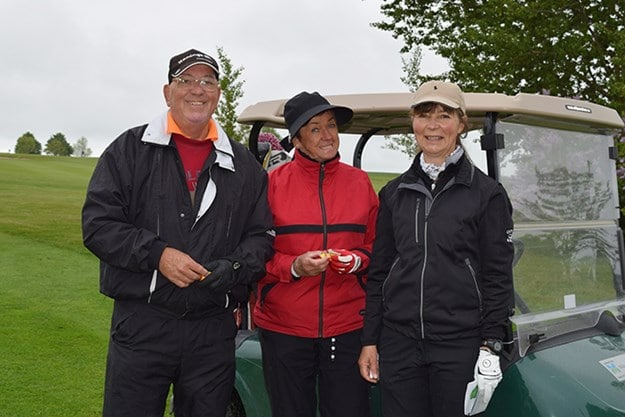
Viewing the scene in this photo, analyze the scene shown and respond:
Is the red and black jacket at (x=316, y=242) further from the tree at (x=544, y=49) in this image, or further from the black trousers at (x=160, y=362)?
the tree at (x=544, y=49)

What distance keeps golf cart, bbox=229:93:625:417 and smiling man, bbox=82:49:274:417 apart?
59 centimetres

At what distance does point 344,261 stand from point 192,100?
0.86 metres

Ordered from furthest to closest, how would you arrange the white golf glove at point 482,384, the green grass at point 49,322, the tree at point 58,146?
1. the tree at point 58,146
2. the green grass at point 49,322
3. the white golf glove at point 482,384

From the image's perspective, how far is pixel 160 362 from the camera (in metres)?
2.66

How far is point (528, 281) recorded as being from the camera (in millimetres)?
2838

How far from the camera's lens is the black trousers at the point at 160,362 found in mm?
2656

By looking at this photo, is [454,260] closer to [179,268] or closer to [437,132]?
[437,132]

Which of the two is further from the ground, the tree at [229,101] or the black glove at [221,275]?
the tree at [229,101]

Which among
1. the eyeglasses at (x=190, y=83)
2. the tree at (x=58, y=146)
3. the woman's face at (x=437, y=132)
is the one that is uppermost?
the tree at (x=58, y=146)

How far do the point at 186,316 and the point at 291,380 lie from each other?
0.54 metres

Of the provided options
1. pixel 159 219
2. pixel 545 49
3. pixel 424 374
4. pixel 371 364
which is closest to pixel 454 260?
pixel 424 374

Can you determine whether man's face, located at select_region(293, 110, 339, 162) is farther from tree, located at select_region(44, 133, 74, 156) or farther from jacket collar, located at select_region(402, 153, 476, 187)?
tree, located at select_region(44, 133, 74, 156)

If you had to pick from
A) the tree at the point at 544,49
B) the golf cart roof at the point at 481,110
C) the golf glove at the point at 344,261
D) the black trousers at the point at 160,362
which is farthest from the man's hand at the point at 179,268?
the tree at the point at 544,49

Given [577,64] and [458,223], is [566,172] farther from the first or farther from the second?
[577,64]
